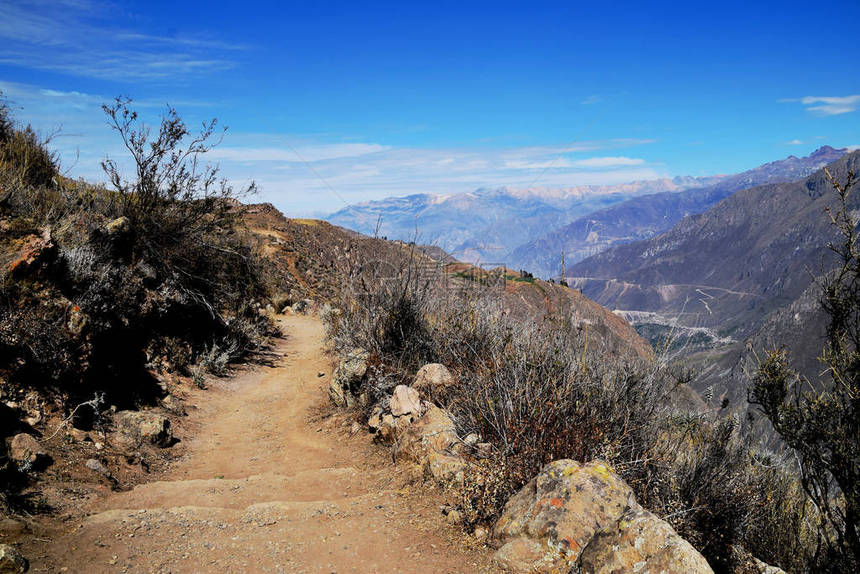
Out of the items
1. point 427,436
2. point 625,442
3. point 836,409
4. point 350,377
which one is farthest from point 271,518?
point 836,409

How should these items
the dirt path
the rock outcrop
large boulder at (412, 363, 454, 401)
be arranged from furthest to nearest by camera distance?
large boulder at (412, 363, 454, 401)
the dirt path
the rock outcrop

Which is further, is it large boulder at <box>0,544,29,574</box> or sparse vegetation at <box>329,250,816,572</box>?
sparse vegetation at <box>329,250,816,572</box>

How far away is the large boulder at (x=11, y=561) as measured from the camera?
2914 mm

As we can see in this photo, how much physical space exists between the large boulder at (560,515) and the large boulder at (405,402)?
7.13 feet

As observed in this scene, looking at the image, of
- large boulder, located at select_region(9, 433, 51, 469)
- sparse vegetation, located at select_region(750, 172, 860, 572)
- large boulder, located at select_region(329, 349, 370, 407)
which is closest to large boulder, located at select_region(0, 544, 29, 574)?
large boulder, located at select_region(9, 433, 51, 469)

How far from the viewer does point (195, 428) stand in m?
6.84

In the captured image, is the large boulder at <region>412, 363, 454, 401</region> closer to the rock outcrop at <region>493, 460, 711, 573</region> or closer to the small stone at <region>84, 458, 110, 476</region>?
the rock outcrop at <region>493, 460, 711, 573</region>

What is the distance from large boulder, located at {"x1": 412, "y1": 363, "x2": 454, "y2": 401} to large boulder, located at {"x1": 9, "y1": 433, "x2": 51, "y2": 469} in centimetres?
377

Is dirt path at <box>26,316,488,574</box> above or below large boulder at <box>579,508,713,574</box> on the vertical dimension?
below

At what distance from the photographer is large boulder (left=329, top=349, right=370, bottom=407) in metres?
6.83

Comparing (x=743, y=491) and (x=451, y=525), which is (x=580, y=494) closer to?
(x=451, y=525)

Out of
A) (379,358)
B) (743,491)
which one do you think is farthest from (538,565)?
(379,358)

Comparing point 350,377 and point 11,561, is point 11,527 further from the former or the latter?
point 350,377

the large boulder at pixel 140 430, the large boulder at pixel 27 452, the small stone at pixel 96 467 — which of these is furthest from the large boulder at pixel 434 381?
the large boulder at pixel 27 452
